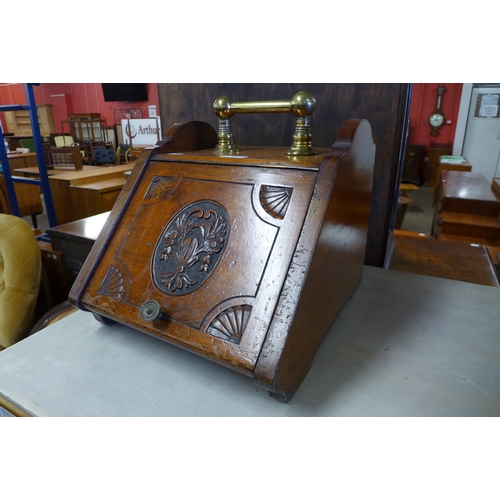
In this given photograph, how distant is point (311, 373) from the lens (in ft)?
2.27

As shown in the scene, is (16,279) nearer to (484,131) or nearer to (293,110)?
(293,110)

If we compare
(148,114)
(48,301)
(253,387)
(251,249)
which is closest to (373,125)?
(251,249)

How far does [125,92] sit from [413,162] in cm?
559

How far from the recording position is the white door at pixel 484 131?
5.70m

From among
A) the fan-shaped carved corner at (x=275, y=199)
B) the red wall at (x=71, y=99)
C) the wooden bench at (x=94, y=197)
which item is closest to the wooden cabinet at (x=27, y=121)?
the red wall at (x=71, y=99)

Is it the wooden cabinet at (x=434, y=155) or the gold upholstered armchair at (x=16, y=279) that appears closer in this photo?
the gold upholstered armchair at (x=16, y=279)

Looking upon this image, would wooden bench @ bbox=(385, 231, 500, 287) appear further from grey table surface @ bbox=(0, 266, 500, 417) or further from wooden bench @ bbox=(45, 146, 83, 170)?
wooden bench @ bbox=(45, 146, 83, 170)

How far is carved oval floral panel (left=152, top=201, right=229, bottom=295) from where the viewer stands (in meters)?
0.70

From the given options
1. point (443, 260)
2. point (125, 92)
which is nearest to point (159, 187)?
point (443, 260)

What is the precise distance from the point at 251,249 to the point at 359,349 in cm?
31

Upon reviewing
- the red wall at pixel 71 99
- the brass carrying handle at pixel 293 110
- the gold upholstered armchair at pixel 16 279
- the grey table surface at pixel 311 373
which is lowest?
the gold upholstered armchair at pixel 16 279

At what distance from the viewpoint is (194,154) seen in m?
0.88

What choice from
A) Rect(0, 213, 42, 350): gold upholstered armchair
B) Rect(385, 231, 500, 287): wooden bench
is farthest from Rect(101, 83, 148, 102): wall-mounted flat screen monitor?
Rect(385, 231, 500, 287): wooden bench

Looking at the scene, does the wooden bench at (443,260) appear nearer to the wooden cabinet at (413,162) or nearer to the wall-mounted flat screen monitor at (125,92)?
the wooden cabinet at (413,162)
